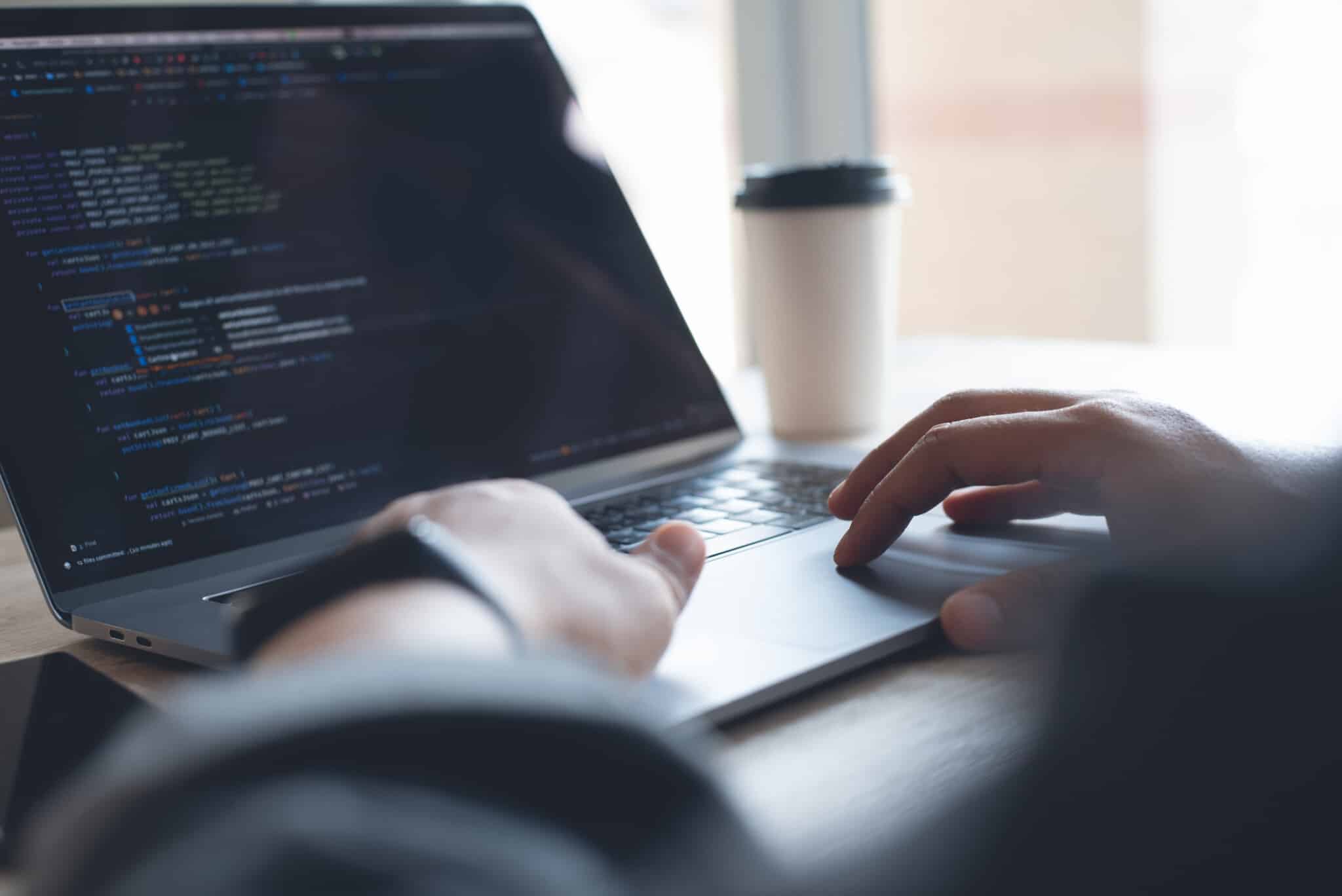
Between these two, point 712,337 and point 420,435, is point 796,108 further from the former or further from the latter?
point 420,435

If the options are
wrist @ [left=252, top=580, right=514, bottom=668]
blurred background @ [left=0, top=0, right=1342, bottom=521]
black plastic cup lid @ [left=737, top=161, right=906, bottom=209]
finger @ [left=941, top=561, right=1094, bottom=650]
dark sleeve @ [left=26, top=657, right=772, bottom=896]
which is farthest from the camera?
blurred background @ [left=0, top=0, right=1342, bottom=521]

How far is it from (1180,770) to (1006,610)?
8.6 inches

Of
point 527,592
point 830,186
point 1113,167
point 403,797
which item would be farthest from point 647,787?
point 1113,167

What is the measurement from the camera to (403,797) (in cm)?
25

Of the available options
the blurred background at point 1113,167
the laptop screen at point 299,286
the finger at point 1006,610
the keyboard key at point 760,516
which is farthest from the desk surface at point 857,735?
the blurred background at point 1113,167

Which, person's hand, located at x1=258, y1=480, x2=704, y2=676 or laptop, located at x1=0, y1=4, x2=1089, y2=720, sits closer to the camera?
person's hand, located at x1=258, y1=480, x2=704, y2=676

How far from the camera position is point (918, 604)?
0.56 meters

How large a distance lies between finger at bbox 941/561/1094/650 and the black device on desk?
361mm

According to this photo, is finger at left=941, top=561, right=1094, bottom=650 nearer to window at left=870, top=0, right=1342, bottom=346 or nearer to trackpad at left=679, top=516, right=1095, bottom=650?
trackpad at left=679, top=516, right=1095, bottom=650

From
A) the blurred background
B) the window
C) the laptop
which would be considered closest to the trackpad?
the laptop

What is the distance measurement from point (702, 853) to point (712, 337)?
1.67 meters

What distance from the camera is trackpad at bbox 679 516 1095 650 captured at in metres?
0.53

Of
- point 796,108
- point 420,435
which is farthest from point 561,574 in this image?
point 796,108

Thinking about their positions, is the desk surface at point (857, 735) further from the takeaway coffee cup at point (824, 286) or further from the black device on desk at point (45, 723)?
the takeaway coffee cup at point (824, 286)
